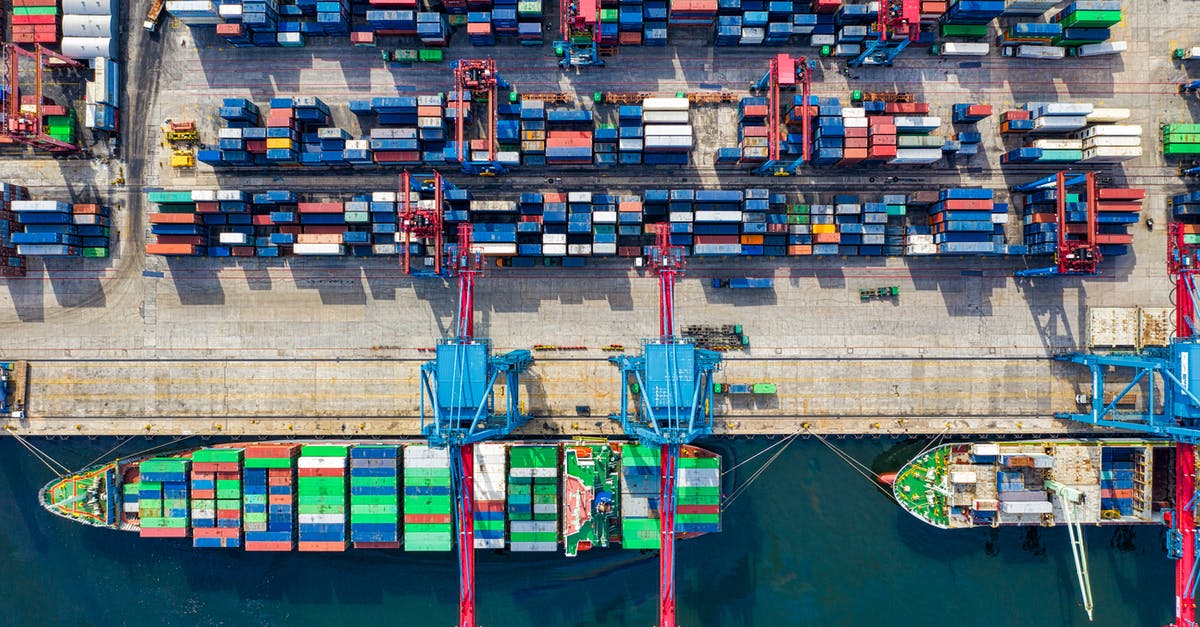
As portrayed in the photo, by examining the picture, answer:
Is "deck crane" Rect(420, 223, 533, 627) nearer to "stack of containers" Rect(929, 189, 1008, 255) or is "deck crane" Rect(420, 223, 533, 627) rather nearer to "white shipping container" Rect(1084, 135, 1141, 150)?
"stack of containers" Rect(929, 189, 1008, 255)

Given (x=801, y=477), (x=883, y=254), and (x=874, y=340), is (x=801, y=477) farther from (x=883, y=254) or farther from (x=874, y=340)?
(x=883, y=254)

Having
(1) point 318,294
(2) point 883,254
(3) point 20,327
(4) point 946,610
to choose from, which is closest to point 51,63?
(3) point 20,327

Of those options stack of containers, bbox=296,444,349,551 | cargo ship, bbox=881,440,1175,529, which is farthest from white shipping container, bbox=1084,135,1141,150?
stack of containers, bbox=296,444,349,551

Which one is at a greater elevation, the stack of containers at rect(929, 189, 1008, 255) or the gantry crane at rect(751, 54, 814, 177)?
the gantry crane at rect(751, 54, 814, 177)

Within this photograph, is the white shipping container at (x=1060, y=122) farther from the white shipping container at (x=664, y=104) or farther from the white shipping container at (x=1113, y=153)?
the white shipping container at (x=664, y=104)

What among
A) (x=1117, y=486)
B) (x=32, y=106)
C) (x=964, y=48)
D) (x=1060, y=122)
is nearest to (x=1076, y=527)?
(x=1117, y=486)

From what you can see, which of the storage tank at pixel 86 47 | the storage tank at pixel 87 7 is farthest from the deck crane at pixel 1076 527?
the storage tank at pixel 87 7
